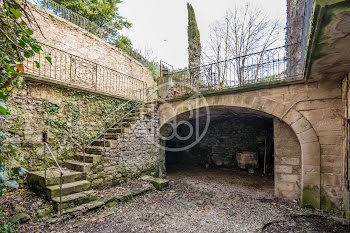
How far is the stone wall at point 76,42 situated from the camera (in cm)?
706

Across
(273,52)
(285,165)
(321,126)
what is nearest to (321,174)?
(285,165)

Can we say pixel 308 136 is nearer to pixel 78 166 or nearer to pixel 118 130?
pixel 118 130

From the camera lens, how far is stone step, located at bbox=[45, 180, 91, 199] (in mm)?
3531

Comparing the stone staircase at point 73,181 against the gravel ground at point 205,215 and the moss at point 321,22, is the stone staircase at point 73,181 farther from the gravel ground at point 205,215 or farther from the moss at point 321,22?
the moss at point 321,22

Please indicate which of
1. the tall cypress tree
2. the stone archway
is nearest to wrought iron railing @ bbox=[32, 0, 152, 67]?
the tall cypress tree

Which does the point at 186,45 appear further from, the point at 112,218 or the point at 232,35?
the point at 112,218

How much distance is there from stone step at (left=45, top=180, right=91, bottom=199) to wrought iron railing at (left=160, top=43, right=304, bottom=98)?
12.9ft

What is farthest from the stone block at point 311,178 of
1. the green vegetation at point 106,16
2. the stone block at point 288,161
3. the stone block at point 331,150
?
the green vegetation at point 106,16

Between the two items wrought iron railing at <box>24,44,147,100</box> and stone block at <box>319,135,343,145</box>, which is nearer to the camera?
stone block at <box>319,135,343,145</box>

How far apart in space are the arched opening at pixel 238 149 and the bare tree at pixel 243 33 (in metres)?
2.82

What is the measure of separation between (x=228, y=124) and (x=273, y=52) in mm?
4485

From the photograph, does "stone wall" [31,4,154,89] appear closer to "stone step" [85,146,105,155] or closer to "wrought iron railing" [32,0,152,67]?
"wrought iron railing" [32,0,152,67]

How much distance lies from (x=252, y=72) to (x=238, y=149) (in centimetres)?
398

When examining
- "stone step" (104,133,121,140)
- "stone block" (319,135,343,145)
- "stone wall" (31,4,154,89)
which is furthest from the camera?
"stone wall" (31,4,154,89)
